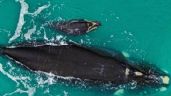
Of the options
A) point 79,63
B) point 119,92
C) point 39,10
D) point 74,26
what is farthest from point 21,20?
point 119,92

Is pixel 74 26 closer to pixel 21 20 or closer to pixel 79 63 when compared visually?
pixel 79 63

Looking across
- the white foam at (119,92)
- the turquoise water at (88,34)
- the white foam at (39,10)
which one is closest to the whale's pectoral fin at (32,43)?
the turquoise water at (88,34)

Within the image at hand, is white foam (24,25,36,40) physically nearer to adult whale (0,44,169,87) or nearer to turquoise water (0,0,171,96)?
turquoise water (0,0,171,96)

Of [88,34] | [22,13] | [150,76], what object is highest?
[22,13]

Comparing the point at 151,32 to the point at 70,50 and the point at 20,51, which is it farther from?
the point at 20,51

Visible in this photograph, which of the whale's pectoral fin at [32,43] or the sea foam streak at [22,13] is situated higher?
the sea foam streak at [22,13]

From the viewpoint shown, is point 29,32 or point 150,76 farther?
point 29,32

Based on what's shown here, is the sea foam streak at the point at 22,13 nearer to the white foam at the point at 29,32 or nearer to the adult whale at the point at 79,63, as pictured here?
the white foam at the point at 29,32
